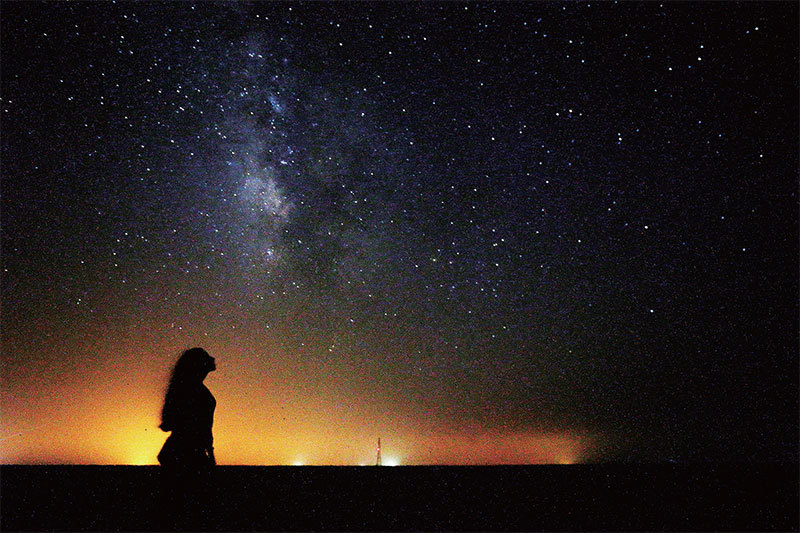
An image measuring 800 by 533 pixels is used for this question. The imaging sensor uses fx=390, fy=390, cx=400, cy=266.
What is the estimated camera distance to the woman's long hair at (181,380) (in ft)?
10.2

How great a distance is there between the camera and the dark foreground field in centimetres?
305

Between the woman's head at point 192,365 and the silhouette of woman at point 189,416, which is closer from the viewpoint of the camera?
the silhouette of woman at point 189,416

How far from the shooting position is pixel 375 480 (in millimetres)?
4129

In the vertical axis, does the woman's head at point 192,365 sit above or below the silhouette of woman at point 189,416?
above

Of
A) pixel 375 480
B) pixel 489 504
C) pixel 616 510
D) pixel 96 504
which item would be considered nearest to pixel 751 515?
pixel 616 510

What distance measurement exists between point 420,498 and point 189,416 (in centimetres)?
215

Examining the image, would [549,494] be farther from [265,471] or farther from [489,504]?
[265,471]

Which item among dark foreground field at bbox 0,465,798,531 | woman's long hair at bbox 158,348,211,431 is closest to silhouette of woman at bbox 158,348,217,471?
woman's long hair at bbox 158,348,211,431

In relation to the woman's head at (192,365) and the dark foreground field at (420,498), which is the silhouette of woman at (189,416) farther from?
the dark foreground field at (420,498)

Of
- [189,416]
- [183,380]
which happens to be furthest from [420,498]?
[183,380]

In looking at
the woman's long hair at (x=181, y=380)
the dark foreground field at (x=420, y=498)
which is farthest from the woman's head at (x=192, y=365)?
the dark foreground field at (x=420, y=498)

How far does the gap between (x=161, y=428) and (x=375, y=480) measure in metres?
2.17

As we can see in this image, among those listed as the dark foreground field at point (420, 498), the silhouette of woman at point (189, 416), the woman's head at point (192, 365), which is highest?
the woman's head at point (192, 365)

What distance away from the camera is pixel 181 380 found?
3178mm
